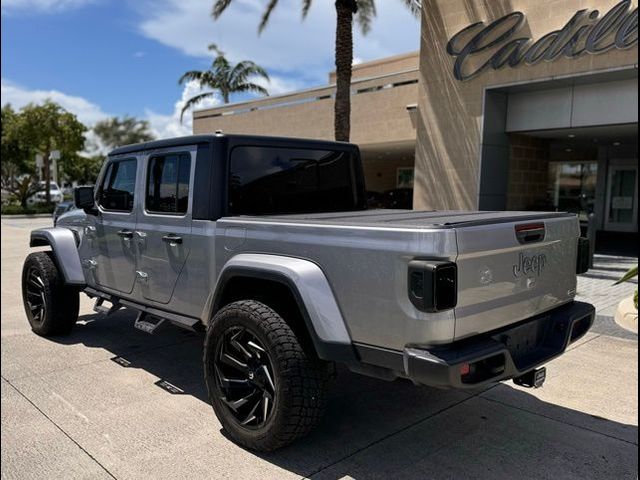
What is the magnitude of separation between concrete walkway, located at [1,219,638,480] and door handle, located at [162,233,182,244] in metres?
1.17

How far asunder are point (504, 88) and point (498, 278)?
10.8 metres

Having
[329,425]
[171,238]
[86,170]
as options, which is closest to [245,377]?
[329,425]

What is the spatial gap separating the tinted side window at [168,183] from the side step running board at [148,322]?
846 millimetres

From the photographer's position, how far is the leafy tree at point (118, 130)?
54406 millimetres

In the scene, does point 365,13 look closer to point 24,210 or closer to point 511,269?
point 511,269

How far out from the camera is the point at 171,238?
3980 millimetres

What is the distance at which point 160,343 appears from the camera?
546cm

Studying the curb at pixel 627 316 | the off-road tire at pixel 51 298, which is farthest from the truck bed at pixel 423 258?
the curb at pixel 627 316

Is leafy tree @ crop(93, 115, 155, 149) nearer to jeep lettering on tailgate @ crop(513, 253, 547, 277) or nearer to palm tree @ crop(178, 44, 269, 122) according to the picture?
palm tree @ crop(178, 44, 269, 122)

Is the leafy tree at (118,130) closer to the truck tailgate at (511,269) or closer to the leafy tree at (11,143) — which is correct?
the leafy tree at (11,143)

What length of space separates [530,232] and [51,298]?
4396 millimetres

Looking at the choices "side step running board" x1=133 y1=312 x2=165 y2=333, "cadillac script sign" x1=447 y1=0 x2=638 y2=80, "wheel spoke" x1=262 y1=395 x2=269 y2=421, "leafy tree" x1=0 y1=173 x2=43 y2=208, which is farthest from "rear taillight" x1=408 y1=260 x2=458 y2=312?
"leafy tree" x1=0 y1=173 x2=43 y2=208

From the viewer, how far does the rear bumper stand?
102 inches

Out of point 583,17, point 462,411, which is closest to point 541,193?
point 583,17
